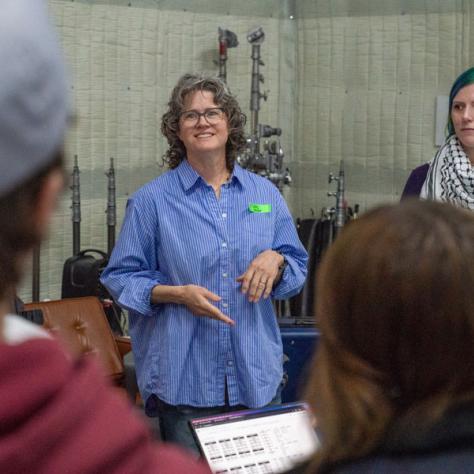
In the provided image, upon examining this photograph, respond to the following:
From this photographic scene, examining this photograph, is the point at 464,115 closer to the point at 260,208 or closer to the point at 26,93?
the point at 260,208

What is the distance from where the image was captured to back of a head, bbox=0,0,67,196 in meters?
0.55

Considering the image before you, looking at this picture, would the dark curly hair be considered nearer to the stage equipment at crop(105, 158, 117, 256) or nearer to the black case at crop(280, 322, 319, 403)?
the black case at crop(280, 322, 319, 403)

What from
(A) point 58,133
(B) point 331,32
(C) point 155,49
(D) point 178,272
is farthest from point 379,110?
(A) point 58,133

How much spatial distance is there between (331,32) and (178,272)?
10.2 feet

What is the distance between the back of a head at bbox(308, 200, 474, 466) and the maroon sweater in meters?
0.36

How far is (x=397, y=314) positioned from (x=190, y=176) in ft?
5.04

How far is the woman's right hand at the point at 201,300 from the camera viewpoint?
2.16 meters

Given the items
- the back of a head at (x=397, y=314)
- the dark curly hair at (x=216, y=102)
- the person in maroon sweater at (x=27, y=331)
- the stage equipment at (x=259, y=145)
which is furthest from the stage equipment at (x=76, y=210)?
the person in maroon sweater at (x=27, y=331)

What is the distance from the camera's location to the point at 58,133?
584mm

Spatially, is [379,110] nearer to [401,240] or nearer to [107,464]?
[401,240]

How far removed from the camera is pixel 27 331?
2.02 feet

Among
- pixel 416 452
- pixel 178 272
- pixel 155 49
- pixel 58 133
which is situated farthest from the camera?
pixel 155 49

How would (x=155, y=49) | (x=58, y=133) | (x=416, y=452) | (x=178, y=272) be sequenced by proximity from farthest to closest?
1. (x=155, y=49)
2. (x=178, y=272)
3. (x=416, y=452)
4. (x=58, y=133)

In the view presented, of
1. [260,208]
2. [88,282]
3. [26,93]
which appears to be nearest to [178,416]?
[260,208]
